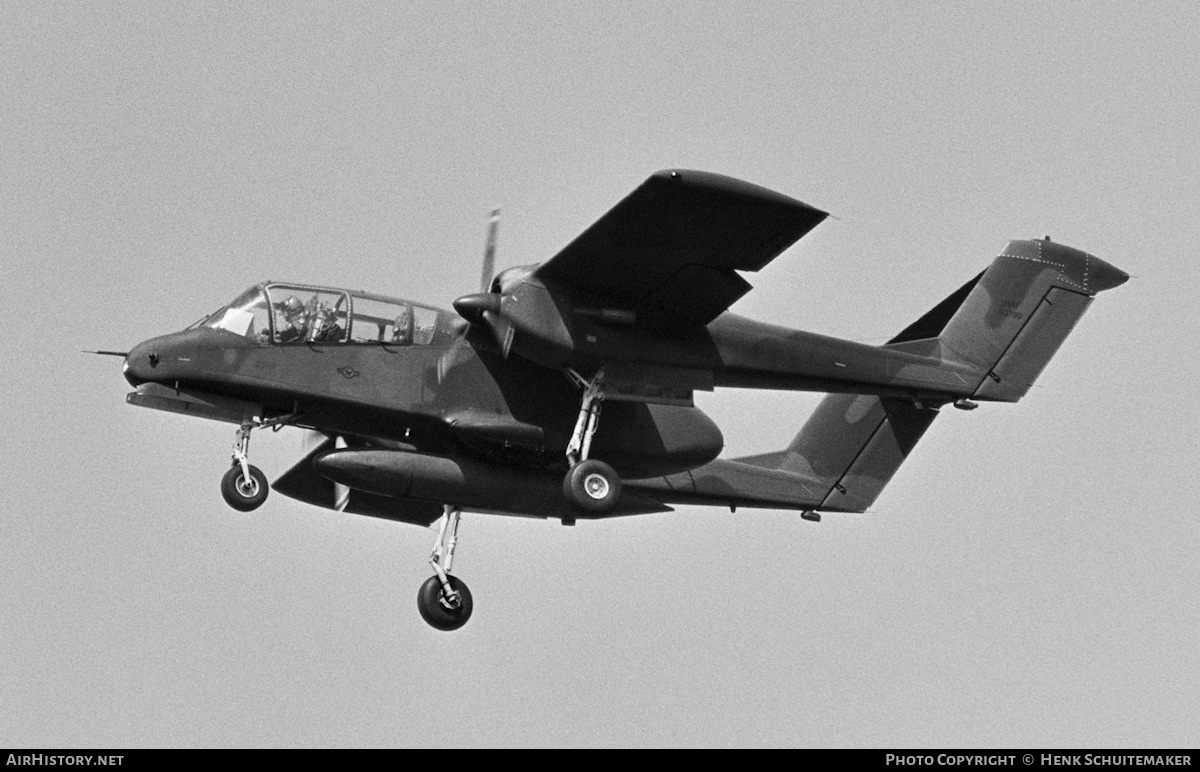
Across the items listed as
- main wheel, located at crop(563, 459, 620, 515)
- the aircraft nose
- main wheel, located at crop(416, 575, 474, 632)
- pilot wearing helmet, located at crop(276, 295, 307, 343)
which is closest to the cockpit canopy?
pilot wearing helmet, located at crop(276, 295, 307, 343)

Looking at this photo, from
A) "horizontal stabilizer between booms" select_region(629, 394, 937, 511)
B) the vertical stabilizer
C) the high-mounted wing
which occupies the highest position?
the high-mounted wing

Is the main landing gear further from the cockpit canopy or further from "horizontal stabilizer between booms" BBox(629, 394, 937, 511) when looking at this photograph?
"horizontal stabilizer between booms" BBox(629, 394, 937, 511)

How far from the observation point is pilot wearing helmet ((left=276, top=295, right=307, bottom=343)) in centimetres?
2242

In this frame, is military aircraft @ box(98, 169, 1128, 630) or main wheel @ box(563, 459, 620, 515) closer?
military aircraft @ box(98, 169, 1128, 630)

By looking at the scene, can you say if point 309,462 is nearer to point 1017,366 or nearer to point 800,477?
point 800,477

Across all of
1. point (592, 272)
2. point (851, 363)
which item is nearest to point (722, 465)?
point (851, 363)

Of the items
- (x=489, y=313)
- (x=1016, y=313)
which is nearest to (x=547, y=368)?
(x=489, y=313)

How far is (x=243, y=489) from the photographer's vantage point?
22453 millimetres

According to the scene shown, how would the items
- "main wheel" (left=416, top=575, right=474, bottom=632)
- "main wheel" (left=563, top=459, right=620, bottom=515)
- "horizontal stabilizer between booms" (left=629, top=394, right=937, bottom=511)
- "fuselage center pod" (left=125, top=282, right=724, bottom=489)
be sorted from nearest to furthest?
1. "fuselage center pod" (left=125, top=282, right=724, bottom=489)
2. "main wheel" (left=563, top=459, right=620, bottom=515)
3. "main wheel" (left=416, top=575, right=474, bottom=632)
4. "horizontal stabilizer between booms" (left=629, top=394, right=937, bottom=511)

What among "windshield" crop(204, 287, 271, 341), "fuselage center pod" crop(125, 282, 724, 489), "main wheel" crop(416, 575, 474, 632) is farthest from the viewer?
"main wheel" crop(416, 575, 474, 632)

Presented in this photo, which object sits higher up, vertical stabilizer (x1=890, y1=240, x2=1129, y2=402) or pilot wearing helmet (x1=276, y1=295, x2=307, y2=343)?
vertical stabilizer (x1=890, y1=240, x2=1129, y2=402)

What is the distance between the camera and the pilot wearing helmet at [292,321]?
22422mm

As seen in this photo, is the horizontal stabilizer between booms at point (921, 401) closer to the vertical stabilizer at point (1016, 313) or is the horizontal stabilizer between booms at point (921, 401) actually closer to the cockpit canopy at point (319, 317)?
the vertical stabilizer at point (1016, 313)

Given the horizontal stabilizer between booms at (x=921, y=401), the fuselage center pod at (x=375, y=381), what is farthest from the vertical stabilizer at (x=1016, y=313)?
the fuselage center pod at (x=375, y=381)
